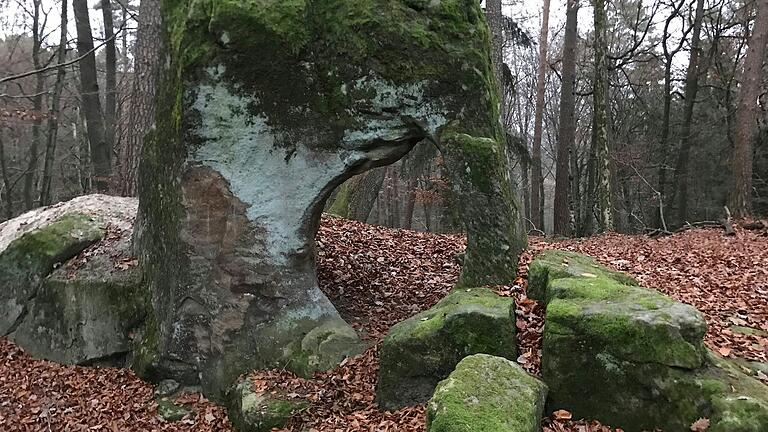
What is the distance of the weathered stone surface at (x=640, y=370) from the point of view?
3965mm

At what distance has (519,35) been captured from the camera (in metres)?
15.6

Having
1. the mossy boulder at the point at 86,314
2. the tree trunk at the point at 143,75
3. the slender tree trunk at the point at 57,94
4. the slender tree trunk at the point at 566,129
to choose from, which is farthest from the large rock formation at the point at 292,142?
the slender tree trunk at the point at 57,94

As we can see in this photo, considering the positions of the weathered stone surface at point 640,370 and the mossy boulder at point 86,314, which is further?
the mossy boulder at point 86,314

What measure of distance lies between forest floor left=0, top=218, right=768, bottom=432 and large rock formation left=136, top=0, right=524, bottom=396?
57 cm

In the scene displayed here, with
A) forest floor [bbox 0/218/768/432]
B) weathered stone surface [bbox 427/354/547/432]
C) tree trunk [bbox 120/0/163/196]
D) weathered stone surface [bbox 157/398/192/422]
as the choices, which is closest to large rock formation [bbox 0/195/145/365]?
forest floor [bbox 0/218/768/432]

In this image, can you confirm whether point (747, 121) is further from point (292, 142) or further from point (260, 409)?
point (260, 409)

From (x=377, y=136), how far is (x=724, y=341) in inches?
156

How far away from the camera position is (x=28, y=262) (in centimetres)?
798

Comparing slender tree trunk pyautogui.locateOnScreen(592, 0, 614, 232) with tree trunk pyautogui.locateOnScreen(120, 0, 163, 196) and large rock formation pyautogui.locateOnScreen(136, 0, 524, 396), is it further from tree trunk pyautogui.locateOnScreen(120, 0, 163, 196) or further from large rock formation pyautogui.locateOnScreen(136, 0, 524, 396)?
tree trunk pyautogui.locateOnScreen(120, 0, 163, 196)

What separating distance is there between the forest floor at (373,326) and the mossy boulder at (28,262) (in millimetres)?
492

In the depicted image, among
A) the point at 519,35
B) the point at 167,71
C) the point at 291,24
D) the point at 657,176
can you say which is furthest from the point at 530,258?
the point at 657,176

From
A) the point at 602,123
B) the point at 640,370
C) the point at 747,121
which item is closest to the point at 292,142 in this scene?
the point at 640,370

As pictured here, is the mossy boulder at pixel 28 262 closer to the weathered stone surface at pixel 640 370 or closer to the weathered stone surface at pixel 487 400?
the weathered stone surface at pixel 487 400

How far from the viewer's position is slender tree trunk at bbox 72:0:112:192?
48.8ft
